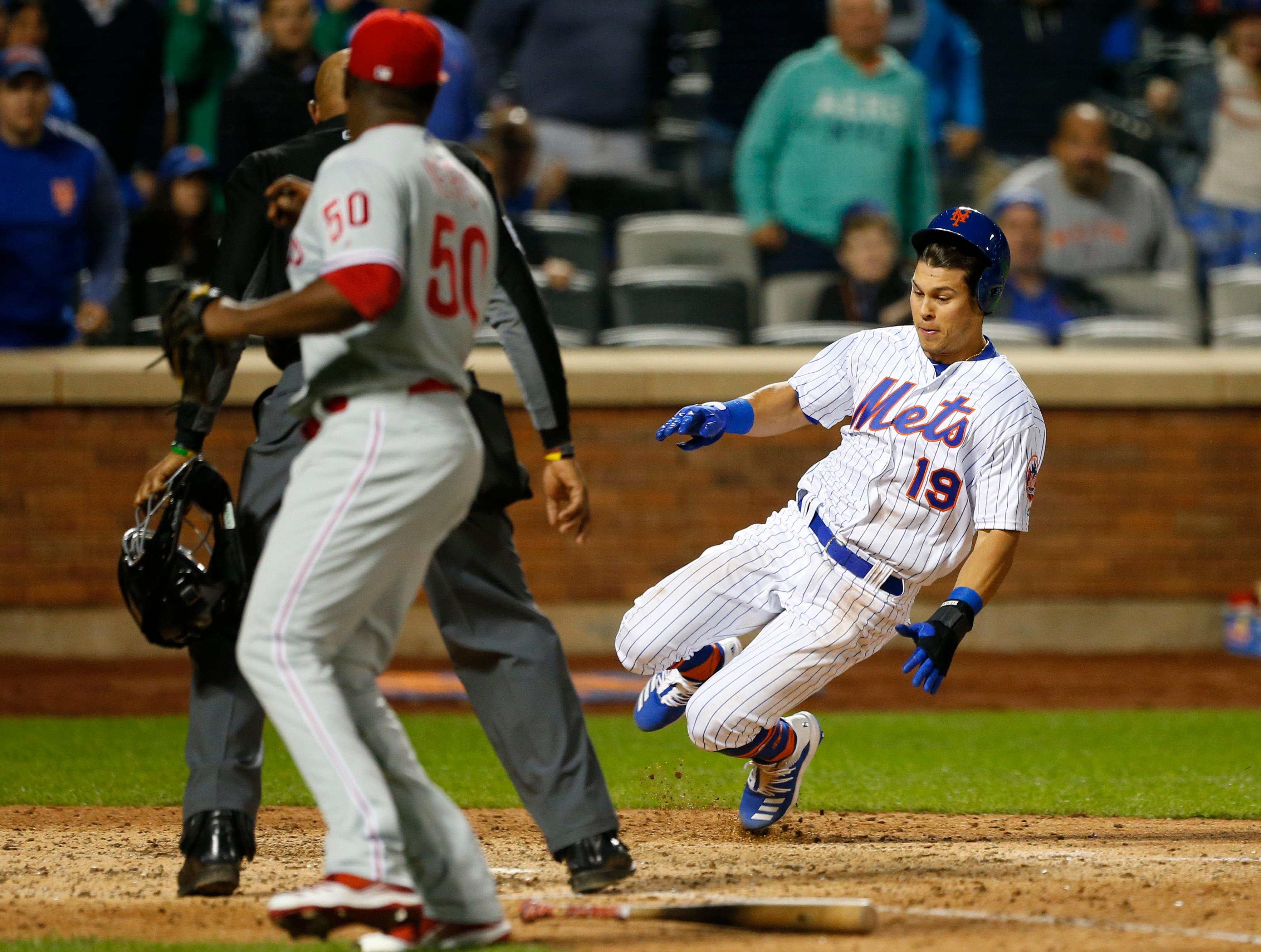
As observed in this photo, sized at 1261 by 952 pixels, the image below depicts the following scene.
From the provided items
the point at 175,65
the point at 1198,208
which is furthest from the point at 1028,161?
the point at 175,65

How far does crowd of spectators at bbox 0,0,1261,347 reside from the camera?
8.72 metres

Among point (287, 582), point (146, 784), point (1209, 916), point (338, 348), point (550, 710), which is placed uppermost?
point (338, 348)

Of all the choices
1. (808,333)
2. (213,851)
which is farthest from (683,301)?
(213,851)

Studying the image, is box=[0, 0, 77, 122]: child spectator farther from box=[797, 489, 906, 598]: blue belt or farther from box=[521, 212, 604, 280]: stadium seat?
box=[797, 489, 906, 598]: blue belt

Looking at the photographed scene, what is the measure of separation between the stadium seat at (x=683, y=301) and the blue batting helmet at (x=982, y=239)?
5045 mm

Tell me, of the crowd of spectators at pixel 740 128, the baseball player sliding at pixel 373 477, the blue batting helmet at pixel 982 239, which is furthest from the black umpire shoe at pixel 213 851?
the crowd of spectators at pixel 740 128

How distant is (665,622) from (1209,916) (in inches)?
63.7

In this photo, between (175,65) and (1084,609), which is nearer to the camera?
(1084,609)

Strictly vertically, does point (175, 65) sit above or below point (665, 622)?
above

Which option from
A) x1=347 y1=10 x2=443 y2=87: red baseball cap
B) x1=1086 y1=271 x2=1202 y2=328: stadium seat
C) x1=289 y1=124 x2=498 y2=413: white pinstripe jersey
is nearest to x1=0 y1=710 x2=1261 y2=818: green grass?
x1=289 y1=124 x2=498 y2=413: white pinstripe jersey

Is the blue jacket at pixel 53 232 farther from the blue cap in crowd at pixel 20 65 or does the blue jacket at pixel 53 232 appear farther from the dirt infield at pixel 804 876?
→ the dirt infield at pixel 804 876

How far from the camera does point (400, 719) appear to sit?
24.2ft

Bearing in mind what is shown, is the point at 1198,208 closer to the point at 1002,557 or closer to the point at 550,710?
the point at 1002,557

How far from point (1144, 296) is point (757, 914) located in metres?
7.13
